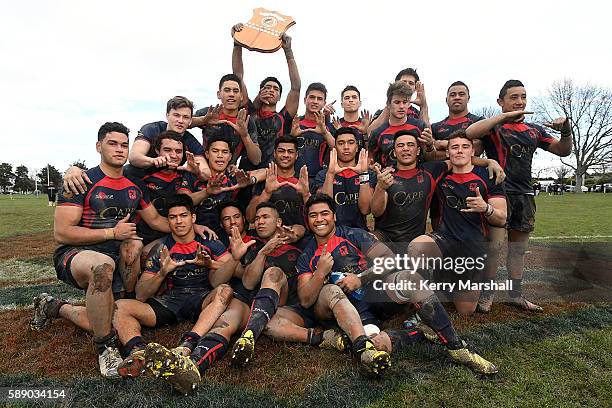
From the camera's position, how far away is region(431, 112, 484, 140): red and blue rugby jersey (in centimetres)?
602

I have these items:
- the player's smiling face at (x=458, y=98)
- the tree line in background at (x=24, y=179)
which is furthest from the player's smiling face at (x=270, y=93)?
the tree line in background at (x=24, y=179)

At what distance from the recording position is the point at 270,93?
6.40m

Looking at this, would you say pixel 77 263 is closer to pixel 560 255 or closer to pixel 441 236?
pixel 441 236

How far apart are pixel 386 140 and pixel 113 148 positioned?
11.4ft

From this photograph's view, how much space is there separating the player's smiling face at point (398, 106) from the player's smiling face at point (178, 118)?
2.77m

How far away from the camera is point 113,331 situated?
3.86 m

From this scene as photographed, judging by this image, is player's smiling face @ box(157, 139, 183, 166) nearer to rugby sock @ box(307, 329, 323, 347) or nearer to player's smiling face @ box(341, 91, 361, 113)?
rugby sock @ box(307, 329, 323, 347)

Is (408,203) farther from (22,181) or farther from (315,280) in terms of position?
(22,181)

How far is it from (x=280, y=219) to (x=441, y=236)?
2.08m

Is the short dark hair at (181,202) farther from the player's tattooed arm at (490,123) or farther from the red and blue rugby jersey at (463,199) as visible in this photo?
the player's tattooed arm at (490,123)

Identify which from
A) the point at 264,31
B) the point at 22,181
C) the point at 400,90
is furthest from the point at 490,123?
the point at 22,181

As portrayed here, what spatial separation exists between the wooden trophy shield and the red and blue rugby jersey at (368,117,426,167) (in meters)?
2.08

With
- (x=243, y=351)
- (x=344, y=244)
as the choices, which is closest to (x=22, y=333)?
(x=243, y=351)

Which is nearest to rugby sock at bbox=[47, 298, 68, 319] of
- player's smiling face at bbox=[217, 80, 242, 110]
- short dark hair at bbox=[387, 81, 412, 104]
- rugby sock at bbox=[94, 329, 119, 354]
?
rugby sock at bbox=[94, 329, 119, 354]
